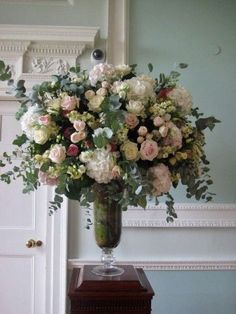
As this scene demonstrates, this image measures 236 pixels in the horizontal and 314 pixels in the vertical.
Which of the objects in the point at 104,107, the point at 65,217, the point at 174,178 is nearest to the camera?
the point at 104,107

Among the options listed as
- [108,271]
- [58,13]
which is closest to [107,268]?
[108,271]

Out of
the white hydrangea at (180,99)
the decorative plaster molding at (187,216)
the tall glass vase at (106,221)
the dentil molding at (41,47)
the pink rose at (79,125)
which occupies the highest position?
the dentil molding at (41,47)

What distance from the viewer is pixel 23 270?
8.42 feet

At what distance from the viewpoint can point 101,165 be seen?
1245 millimetres

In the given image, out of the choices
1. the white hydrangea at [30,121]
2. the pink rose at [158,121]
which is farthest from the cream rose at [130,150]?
the white hydrangea at [30,121]

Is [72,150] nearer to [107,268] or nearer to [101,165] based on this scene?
[101,165]

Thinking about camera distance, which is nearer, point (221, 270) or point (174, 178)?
point (174, 178)

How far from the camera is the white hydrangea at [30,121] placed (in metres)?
1.31

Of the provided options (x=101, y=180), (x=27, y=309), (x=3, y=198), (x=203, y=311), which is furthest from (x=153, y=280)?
(x=101, y=180)

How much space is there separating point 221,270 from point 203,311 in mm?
308

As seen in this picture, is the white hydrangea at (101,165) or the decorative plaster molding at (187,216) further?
the decorative plaster molding at (187,216)

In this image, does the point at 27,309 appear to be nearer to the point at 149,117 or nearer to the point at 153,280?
the point at 153,280

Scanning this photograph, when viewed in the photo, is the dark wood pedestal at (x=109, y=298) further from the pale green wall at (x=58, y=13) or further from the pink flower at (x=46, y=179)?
the pale green wall at (x=58, y=13)

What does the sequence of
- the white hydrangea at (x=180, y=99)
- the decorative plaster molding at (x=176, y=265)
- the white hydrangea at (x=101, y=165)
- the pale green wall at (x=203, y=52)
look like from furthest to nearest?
the pale green wall at (x=203, y=52)
the decorative plaster molding at (x=176, y=265)
the white hydrangea at (x=180, y=99)
the white hydrangea at (x=101, y=165)
